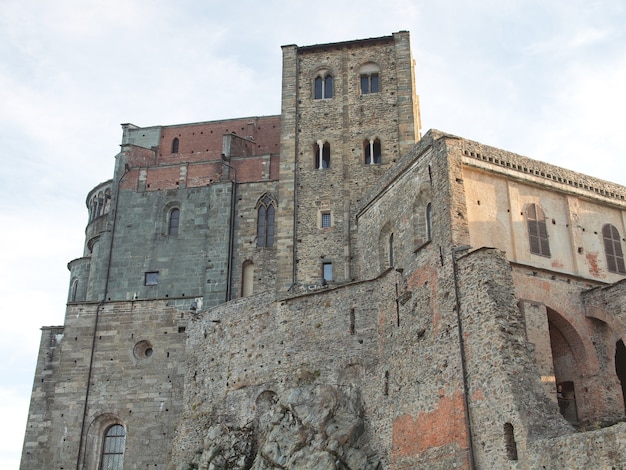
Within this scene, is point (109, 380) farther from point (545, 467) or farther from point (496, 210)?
point (545, 467)

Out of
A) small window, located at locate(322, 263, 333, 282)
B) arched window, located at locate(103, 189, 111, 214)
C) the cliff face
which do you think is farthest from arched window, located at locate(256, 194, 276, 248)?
the cliff face

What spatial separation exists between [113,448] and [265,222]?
39.3ft

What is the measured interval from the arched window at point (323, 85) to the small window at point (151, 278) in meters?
11.1

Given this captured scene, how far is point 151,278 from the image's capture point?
36844 millimetres

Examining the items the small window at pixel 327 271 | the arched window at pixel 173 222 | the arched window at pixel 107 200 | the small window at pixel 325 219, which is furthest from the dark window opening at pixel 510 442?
the arched window at pixel 107 200

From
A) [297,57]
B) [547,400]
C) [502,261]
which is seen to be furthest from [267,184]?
[547,400]

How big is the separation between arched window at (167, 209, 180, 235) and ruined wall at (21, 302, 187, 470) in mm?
3951

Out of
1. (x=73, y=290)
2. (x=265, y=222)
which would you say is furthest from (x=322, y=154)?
(x=73, y=290)

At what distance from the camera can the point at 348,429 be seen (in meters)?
24.9

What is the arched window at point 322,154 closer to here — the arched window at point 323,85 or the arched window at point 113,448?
the arched window at point 323,85

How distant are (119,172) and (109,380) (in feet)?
37.1

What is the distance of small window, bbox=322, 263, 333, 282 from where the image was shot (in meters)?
32.6

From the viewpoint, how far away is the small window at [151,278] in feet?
120

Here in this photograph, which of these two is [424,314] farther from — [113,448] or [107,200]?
[107,200]
